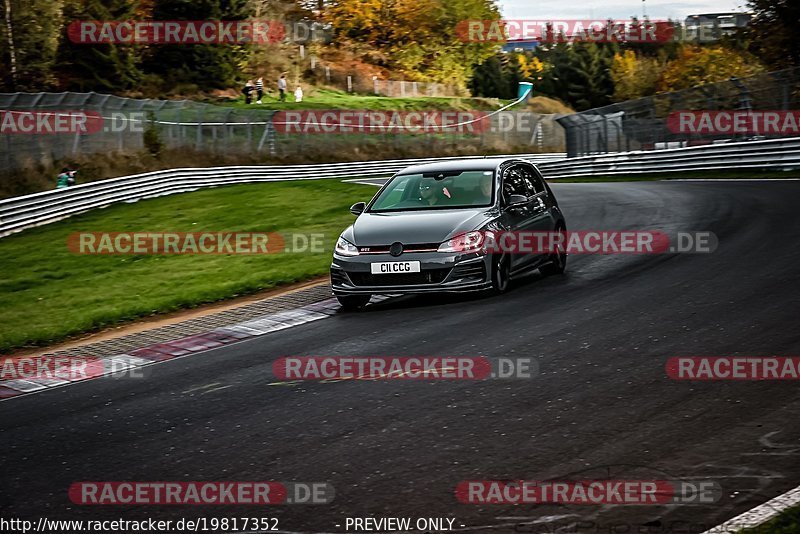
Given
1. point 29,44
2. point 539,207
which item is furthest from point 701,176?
point 29,44

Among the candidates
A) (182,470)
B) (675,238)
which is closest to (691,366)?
(182,470)

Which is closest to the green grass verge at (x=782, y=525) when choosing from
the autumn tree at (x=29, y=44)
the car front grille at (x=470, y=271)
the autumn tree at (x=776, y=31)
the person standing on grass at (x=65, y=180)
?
the car front grille at (x=470, y=271)

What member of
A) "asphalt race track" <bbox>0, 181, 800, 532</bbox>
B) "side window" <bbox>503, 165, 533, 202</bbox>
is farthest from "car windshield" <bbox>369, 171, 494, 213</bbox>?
"asphalt race track" <bbox>0, 181, 800, 532</bbox>

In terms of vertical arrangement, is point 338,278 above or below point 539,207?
below

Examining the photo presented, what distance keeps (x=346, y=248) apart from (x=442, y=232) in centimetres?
116

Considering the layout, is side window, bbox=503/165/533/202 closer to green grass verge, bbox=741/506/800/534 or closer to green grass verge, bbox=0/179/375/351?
green grass verge, bbox=0/179/375/351

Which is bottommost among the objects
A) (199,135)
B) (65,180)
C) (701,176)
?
(701,176)

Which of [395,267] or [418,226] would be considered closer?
[395,267]

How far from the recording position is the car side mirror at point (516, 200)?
12539 mm

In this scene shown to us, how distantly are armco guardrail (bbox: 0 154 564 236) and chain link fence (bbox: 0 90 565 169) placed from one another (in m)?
1.73

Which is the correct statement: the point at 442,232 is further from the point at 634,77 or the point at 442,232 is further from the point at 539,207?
the point at 634,77

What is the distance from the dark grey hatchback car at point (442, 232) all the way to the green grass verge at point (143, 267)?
2.91 metres

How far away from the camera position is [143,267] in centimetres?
1834

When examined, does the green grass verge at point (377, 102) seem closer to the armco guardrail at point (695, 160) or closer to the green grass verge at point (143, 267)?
the armco guardrail at point (695, 160)
